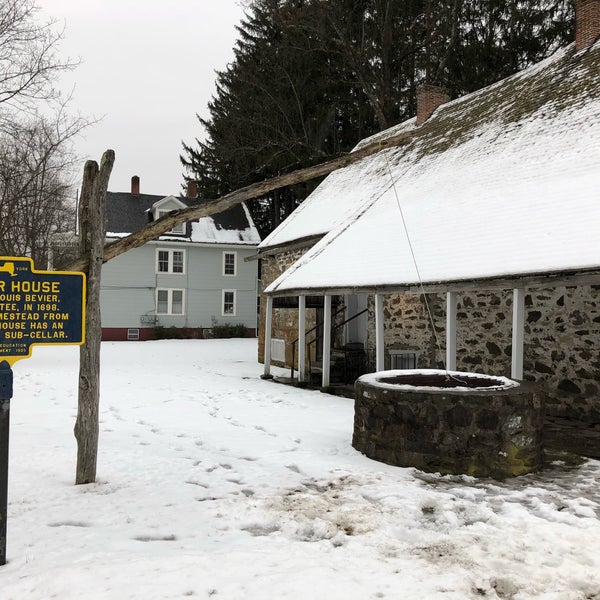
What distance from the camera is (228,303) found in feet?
109

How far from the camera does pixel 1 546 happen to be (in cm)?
360

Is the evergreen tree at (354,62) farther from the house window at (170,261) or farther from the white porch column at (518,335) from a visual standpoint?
the white porch column at (518,335)

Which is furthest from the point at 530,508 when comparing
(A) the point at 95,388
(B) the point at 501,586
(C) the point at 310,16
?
(C) the point at 310,16

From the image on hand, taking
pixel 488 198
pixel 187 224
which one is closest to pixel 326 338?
pixel 488 198

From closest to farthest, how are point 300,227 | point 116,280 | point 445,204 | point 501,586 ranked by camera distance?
1. point 501,586
2. point 445,204
3. point 300,227
4. point 116,280

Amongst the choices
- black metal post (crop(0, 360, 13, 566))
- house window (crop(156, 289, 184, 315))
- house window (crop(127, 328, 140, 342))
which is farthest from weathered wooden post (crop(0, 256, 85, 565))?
house window (crop(156, 289, 184, 315))

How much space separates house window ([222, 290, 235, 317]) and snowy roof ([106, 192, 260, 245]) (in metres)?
2.94

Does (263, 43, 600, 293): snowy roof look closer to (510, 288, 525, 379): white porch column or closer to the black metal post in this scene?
(510, 288, 525, 379): white porch column

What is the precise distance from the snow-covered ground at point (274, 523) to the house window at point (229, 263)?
25423mm

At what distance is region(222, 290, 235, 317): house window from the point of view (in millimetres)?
33062

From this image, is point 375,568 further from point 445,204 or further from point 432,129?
point 432,129

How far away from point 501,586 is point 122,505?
9.80 ft

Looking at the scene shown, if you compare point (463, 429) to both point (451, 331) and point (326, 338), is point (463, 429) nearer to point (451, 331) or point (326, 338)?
point (451, 331)

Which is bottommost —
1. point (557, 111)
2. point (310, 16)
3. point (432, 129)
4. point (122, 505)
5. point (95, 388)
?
point (122, 505)
